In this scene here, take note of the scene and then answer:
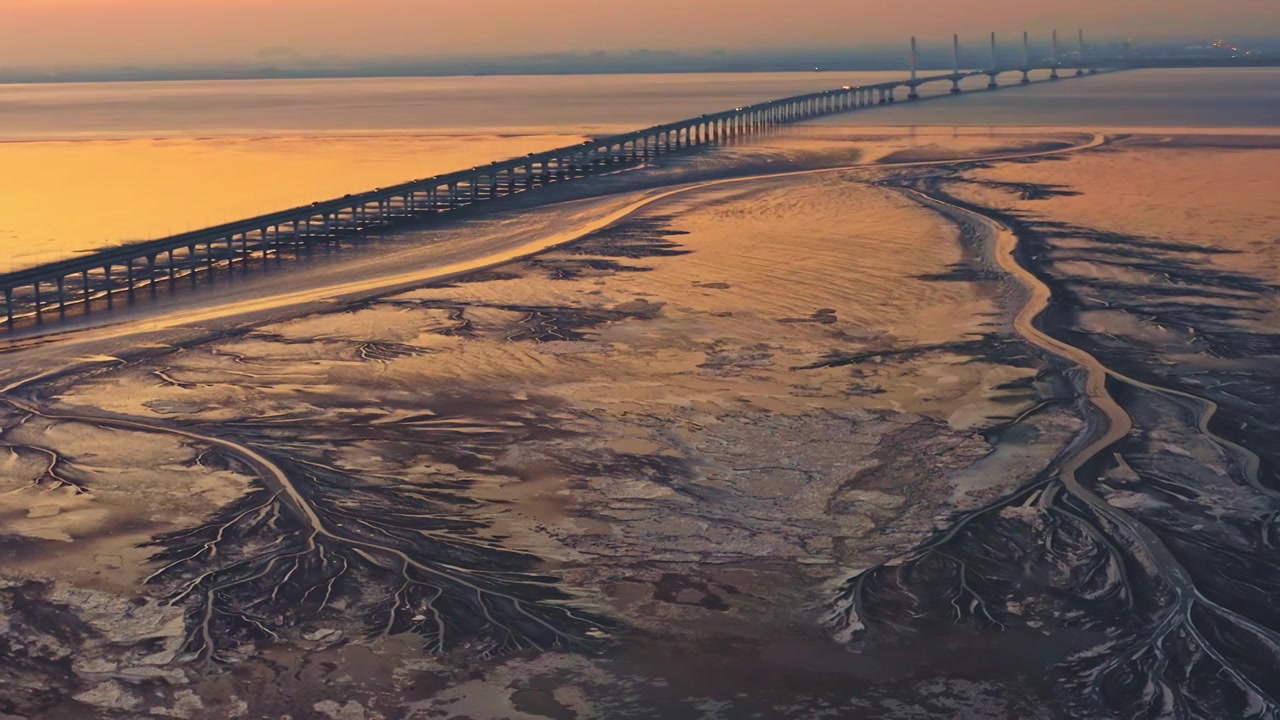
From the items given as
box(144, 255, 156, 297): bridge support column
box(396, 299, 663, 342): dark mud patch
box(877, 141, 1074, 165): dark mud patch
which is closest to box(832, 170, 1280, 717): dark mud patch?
box(396, 299, 663, 342): dark mud patch

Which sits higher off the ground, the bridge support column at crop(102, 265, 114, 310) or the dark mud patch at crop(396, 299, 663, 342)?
the bridge support column at crop(102, 265, 114, 310)

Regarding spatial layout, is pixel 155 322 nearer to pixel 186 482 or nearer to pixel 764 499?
pixel 186 482

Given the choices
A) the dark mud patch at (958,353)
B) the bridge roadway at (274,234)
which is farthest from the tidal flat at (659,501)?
the bridge roadway at (274,234)

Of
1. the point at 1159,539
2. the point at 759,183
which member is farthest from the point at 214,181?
the point at 1159,539

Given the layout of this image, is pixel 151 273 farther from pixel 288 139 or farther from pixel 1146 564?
pixel 288 139

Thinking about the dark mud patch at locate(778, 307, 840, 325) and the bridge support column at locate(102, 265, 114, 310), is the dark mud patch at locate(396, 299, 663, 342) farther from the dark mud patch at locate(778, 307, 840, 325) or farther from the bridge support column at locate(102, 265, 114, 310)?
the bridge support column at locate(102, 265, 114, 310)

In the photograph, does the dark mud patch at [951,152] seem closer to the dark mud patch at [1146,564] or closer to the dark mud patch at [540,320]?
the dark mud patch at [540,320]
